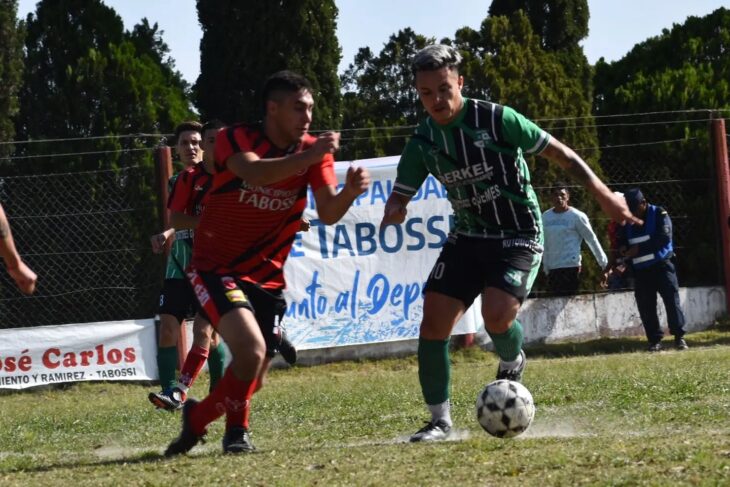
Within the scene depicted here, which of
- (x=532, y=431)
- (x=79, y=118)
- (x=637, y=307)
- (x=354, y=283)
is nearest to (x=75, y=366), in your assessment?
(x=354, y=283)

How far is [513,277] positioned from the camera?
7.02m

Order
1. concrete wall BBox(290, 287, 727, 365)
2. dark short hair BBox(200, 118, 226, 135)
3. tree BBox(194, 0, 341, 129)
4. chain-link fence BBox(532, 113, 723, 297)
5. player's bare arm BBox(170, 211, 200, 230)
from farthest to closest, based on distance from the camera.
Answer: tree BBox(194, 0, 341, 129)
chain-link fence BBox(532, 113, 723, 297)
concrete wall BBox(290, 287, 727, 365)
dark short hair BBox(200, 118, 226, 135)
player's bare arm BBox(170, 211, 200, 230)

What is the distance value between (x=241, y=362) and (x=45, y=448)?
7.74 feet

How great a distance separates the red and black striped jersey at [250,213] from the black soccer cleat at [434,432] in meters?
1.12

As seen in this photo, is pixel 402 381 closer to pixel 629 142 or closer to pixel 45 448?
pixel 45 448

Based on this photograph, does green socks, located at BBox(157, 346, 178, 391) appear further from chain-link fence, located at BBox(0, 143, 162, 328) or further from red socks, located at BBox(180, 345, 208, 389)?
chain-link fence, located at BBox(0, 143, 162, 328)

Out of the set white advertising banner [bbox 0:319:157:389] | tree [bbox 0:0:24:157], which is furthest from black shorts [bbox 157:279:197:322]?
tree [bbox 0:0:24:157]

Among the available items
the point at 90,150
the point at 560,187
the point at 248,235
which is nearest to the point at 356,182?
the point at 248,235

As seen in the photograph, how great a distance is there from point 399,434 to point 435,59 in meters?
2.23

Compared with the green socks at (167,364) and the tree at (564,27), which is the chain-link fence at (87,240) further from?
the tree at (564,27)

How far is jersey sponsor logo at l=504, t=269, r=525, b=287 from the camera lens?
7.00 m

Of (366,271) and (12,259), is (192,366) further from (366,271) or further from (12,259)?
(366,271)

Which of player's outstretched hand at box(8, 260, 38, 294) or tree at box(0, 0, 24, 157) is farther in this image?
tree at box(0, 0, 24, 157)

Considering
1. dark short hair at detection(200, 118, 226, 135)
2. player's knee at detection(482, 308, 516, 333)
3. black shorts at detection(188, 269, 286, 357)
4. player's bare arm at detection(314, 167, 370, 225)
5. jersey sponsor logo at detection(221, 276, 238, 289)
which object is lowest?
player's knee at detection(482, 308, 516, 333)
